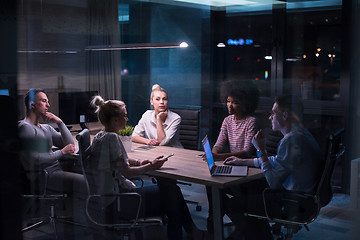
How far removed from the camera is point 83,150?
2.35 metres

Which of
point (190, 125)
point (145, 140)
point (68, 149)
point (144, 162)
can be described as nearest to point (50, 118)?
point (68, 149)

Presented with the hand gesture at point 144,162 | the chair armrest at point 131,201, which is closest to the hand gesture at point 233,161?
the hand gesture at point 144,162

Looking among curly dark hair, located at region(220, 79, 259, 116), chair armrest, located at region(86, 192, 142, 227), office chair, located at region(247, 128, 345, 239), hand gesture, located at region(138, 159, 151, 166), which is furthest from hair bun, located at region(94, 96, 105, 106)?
office chair, located at region(247, 128, 345, 239)

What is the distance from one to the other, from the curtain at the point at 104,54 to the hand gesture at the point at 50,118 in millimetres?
268

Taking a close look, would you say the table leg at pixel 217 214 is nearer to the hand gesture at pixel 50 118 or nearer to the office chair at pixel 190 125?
the hand gesture at pixel 50 118

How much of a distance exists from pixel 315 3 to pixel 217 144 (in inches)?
50.6

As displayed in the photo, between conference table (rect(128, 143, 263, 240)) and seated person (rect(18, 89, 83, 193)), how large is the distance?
37cm

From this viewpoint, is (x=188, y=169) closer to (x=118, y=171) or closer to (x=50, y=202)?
(x=118, y=171)

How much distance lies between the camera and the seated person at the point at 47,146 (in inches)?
84.6

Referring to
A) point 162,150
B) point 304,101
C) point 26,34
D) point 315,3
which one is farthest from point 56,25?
point 315,3

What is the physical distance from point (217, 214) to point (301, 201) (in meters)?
0.47

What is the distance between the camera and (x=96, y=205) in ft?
7.69

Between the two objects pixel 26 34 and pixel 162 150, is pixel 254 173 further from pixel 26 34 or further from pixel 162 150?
pixel 26 34

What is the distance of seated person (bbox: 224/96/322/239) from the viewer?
91.2 inches
